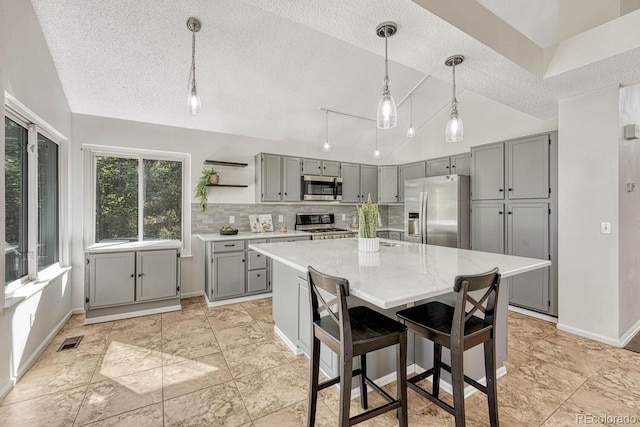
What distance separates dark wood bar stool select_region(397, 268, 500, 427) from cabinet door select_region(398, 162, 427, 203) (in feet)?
11.8

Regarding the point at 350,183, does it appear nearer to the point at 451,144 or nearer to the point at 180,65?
the point at 451,144

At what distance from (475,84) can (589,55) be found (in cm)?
80

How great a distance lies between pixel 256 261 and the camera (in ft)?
13.5

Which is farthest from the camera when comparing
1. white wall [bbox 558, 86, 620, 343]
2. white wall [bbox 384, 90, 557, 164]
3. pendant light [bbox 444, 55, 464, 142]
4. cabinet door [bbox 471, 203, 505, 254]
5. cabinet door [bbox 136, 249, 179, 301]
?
white wall [bbox 384, 90, 557, 164]

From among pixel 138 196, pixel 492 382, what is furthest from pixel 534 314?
pixel 138 196

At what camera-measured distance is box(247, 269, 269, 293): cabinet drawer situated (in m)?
4.05

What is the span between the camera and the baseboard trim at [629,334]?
2.72 m

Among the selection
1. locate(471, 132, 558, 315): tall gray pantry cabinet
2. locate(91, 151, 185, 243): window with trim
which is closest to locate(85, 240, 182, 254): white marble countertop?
locate(91, 151, 185, 243): window with trim

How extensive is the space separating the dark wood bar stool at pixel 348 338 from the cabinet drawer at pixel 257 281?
8.35ft

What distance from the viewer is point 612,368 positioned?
2.32 metres

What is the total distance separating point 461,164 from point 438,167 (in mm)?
382

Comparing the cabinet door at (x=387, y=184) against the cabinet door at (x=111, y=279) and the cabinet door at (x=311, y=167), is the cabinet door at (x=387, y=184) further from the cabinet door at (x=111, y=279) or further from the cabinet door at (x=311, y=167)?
the cabinet door at (x=111, y=279)

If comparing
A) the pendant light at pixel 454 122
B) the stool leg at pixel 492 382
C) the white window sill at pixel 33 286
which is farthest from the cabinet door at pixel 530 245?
the white window sill at pixel 33 286

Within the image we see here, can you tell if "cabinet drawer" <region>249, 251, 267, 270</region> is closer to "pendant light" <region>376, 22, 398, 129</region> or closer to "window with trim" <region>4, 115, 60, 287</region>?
"window with trim" <region>4, 115, 60, 287</region>
